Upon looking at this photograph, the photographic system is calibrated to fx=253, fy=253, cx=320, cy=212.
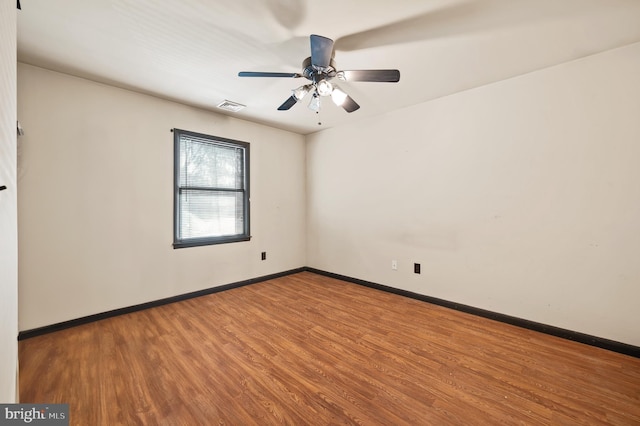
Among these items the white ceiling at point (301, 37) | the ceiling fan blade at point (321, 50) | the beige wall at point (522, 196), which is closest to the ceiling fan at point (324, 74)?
the ceiling fan blade at point (321, 50)

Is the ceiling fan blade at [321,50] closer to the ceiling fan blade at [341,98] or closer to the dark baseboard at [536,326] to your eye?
the ceiling fan blade at [341,98]

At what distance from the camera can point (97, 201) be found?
2.69 metres

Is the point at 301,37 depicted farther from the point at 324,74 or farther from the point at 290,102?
the point at 290,102

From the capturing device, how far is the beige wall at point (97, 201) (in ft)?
7.76

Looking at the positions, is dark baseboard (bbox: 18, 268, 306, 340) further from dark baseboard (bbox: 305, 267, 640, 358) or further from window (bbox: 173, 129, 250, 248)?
dark baseboard (bbox: 305, 267, 640, 358)

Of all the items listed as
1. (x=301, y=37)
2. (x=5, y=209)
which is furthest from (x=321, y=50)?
(x=5, y=209)

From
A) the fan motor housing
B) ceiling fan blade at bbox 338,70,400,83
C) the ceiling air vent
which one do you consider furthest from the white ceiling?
the ceiling air vent

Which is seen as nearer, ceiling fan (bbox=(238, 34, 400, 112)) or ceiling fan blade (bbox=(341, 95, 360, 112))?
ceiling fan (bbox=(238, 34, 400, 112))

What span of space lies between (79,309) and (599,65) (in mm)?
5369

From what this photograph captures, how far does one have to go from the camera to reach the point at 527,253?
2.54 metres

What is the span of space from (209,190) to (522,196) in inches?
148

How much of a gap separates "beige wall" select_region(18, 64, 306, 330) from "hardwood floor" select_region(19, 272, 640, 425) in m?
0.39

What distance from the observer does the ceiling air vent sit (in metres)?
3.19

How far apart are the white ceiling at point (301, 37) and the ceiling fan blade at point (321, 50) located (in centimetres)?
23
